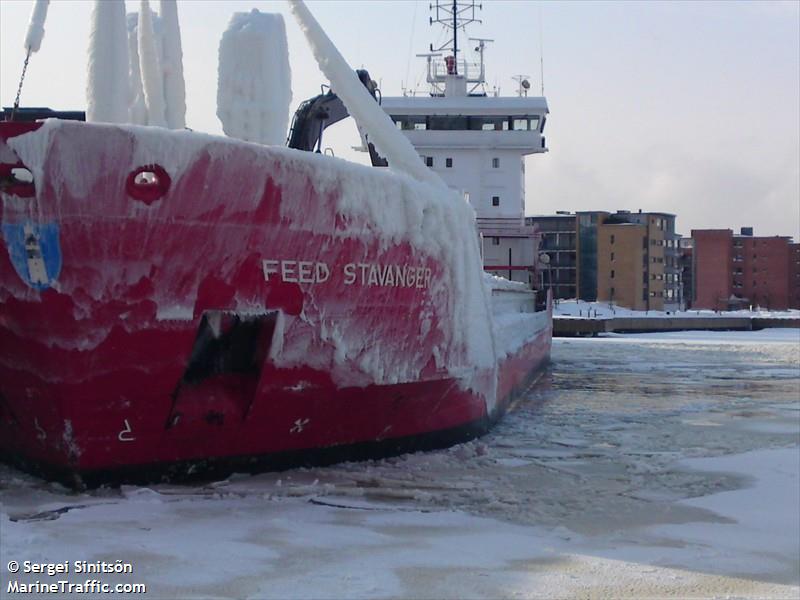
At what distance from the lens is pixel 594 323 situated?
1253 inches

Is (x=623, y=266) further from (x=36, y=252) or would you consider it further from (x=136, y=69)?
(x=36, y=252)

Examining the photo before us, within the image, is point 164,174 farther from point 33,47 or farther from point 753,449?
point 753,449

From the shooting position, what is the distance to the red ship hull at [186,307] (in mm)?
5258

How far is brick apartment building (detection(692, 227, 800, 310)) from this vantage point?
70.6 m

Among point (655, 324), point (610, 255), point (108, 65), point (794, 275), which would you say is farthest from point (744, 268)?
point (108, 65)

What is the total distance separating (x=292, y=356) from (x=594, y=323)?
26.8 meters

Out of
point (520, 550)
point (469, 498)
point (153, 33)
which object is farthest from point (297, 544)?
point (153, 33)

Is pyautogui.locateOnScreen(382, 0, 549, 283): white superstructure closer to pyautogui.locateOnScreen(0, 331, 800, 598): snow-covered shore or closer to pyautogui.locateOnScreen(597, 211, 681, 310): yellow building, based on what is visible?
pyautogui.locateOnScreen(0, 331, 800, 598): snow-covered shore

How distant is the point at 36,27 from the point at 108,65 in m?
0.52

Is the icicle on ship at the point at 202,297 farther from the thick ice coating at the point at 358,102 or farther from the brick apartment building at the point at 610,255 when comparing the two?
the brick apartment building at the point at 610,255

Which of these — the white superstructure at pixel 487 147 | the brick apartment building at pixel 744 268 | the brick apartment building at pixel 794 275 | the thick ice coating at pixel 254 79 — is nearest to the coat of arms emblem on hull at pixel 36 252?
the thick ice coating at pixel 254 79

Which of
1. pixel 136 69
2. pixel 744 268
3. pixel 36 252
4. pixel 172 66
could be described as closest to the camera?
pixel 36 252

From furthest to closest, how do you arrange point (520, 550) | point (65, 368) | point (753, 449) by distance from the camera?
1. point (753, 449)
2. point (65, 368)
3. point (520, 550)

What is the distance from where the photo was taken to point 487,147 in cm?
2045
